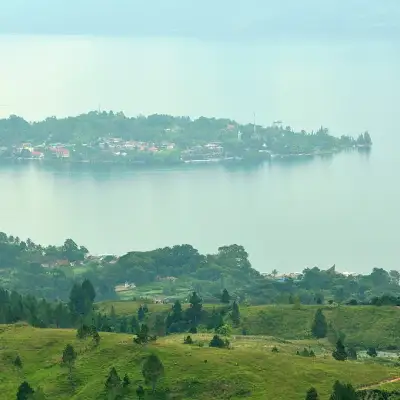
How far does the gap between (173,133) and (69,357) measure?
410 ft

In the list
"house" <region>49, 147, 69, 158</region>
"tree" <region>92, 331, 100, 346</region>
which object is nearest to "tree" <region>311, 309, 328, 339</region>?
"tree" <region>92, 331, 100, 346</region>

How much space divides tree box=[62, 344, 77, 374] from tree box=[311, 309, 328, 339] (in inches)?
600

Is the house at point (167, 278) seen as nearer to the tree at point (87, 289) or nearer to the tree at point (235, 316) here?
the tree at point (87, 289)

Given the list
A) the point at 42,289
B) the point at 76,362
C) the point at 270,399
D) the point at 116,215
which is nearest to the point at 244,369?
the point at 270,399

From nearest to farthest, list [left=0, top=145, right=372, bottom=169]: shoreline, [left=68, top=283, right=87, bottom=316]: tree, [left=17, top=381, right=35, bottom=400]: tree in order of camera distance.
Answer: [left=17, top=381, right=35, bottom=400]: tree < [left=68, top=283, right=87, bottom=316]: tree < [left=0, top=145, right=372, bottom=169]: shoreline

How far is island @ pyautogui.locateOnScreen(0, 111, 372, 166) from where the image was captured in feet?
477

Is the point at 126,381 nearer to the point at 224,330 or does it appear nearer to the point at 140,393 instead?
the point at 140,393

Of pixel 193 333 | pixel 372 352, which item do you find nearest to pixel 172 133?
pixel 193 333

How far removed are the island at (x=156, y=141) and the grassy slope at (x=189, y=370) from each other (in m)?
107

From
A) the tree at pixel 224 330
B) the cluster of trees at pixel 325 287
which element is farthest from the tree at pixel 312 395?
the cluster of trees at pixel 325 287

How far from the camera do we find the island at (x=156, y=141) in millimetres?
145250

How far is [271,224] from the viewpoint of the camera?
9962cm

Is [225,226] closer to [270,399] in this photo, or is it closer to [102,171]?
[102,171]

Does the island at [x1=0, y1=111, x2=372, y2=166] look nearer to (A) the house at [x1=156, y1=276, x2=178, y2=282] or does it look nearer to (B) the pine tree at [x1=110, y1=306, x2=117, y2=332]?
(A) the house at [x1=156, y1=276, x2=178, y2=282]
